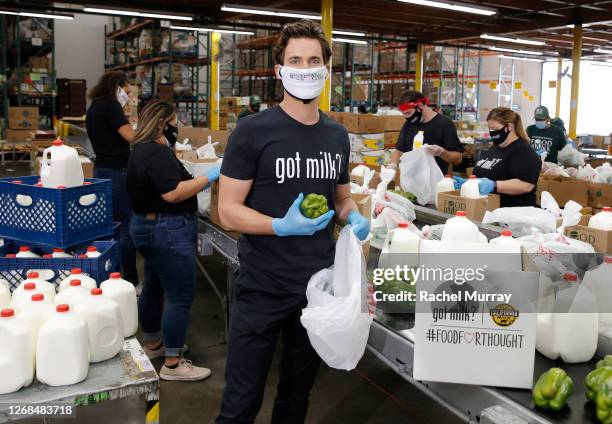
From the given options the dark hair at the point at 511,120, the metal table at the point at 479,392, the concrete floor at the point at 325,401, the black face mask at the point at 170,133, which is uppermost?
the dark hair at the point at 511,120

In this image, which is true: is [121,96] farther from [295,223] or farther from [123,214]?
[295,223]

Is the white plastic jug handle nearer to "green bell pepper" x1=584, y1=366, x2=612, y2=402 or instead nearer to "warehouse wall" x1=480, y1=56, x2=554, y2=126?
"green bell pepper" x1=584, y1=366, x2=612, y2=402

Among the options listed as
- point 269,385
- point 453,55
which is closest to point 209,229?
point 269,385

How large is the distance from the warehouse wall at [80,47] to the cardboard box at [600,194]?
1630 centimetres

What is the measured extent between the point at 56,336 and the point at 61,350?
4 centimetres

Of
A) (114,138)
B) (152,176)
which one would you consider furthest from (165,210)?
(114,138)

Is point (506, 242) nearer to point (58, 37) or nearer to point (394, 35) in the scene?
point (394, 35)

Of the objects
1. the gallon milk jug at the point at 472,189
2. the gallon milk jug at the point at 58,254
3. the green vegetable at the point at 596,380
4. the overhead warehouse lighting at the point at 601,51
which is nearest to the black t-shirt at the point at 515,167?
the gallon milk jug at the point at 472,189

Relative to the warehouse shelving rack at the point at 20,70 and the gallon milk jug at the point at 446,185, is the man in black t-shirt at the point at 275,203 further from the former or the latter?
the warehouse shelving rack at the point at 20,70

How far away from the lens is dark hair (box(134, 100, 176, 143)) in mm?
3018

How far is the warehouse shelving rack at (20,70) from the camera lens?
13.5m

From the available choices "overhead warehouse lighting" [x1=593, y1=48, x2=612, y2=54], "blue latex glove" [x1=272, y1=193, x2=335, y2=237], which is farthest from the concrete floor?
"overhead warehouse lighting" [x1=593, y1=48, x2=612, y2=54]

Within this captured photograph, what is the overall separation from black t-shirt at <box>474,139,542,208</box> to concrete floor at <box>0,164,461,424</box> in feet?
4.43

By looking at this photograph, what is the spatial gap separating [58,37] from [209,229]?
16.2m
